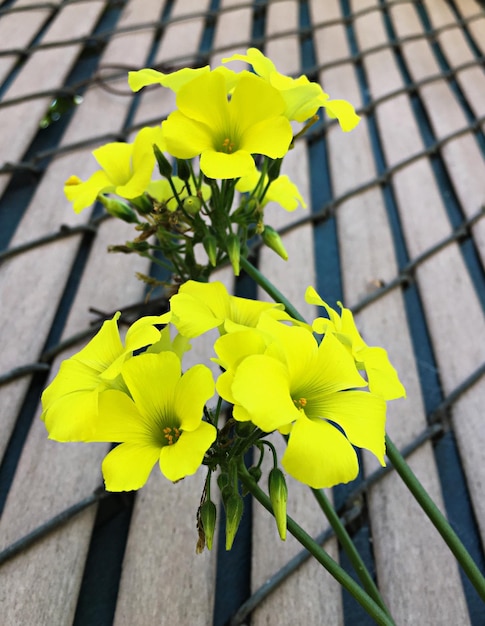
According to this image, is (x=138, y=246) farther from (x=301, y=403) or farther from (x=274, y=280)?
(x=274, y=280)

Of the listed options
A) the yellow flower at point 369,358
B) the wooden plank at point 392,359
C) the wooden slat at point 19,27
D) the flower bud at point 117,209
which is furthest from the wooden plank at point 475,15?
the yellow flower at point 369,358

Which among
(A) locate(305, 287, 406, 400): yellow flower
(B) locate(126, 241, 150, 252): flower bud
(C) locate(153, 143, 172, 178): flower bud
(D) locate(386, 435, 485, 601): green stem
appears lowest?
(D) locate(386, 435, 485, 601): green stem

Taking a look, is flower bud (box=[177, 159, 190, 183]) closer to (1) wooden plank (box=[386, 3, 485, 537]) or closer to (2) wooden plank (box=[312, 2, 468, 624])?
(2) wooden plank (box=[312, 2, 468, 624])

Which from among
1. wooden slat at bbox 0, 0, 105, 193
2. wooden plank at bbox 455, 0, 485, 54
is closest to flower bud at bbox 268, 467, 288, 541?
wooden slat at bbox 0, 0, 105, 193

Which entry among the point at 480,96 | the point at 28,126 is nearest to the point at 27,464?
the point at 28,126

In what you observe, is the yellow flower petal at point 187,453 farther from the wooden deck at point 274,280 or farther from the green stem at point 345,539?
the wooden deck at point 274,280

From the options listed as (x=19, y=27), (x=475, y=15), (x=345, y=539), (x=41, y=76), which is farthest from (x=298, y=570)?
(x=475, y=15)

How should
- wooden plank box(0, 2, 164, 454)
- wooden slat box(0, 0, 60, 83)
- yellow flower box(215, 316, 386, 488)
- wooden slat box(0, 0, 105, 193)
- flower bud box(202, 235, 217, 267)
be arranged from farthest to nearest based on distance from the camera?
wooden slat box(0, 0, 60, 83) → wooden slat box(0, 0, 105, 193) → wooden plank box(0, 2, 164, 454) → flower bud box(202, 235, 217, 267) → yellow flower box(215, 316, 386, 488)
